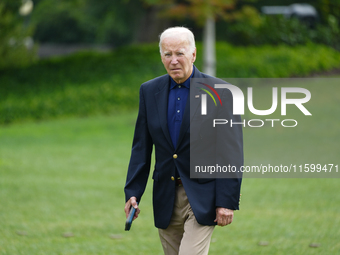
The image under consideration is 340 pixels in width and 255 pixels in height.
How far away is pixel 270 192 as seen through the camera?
9.52m

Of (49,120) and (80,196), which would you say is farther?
(49,120)

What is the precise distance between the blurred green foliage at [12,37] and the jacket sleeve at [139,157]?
58.1ft

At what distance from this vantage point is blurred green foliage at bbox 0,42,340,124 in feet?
61.5

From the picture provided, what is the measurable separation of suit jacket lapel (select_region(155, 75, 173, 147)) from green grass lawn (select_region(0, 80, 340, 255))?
9.99 ft

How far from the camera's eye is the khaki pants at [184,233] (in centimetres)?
346

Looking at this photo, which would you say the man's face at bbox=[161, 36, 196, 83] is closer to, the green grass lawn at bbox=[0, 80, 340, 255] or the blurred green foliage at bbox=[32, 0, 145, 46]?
the green grass lawn at bbox=[0, 80, 340, 255]

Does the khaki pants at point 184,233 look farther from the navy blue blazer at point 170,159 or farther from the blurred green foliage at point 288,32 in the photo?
the blurred green foliage at point 288,32

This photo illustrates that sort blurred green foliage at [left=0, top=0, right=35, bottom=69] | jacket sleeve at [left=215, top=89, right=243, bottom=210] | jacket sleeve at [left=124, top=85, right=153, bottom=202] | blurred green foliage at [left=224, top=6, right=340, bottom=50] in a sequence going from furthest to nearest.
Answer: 1. blurred green foliage at [left=224, top=6, right=340, bottom=50]
2. blurred green foliage at [left=0, top=0, right=35, bottom=69]
3. jacket sleeve at [left=124, top=85, right=153, bottom=202]
4. jacket sleeve at [left=215, top=89, right=243, bottom=210]

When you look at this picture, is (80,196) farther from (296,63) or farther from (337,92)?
(296,63)

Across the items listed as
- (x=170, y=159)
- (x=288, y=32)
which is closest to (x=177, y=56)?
(x=170, y=159)

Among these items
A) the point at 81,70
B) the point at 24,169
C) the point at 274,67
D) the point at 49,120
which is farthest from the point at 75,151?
the point at 274,67

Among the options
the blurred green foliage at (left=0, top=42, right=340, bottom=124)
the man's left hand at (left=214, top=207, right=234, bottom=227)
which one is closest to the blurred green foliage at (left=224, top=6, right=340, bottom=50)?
the blurred green foliage at (left=0, top=42, right=340, bottom=124)

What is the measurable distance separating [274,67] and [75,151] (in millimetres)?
10325

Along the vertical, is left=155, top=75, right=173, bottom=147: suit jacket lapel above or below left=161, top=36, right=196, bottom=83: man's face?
below
